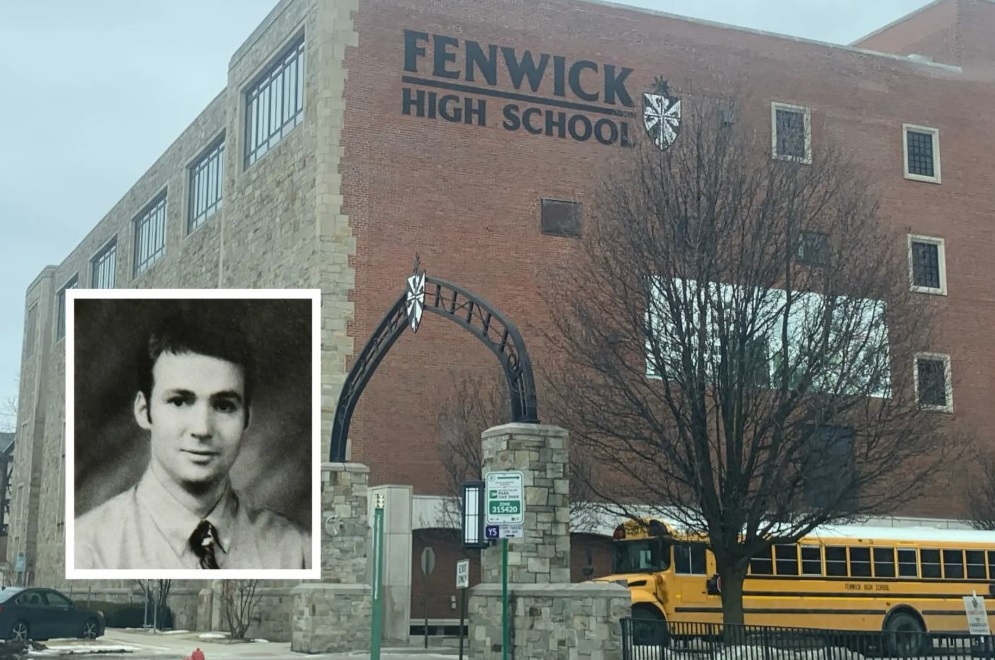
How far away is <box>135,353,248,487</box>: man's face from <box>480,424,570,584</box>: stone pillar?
1448cm

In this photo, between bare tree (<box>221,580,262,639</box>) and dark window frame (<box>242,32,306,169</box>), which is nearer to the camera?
bare tree (<box>221,580,262,639</box>)

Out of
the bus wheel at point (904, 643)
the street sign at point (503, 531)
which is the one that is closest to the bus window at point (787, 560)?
the bus wheel at point (904, 643)

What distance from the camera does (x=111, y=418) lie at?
4121mm

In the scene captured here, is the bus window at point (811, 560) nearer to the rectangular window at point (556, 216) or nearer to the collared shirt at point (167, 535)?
the rectangular window at point (556, 216)

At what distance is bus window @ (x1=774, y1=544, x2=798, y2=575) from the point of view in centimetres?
2714

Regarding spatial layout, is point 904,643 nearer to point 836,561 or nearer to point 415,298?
point 415,298

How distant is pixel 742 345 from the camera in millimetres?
21906

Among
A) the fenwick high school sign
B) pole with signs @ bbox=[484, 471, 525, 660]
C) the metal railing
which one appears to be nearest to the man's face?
pole with signs @ bbox=[484, 471, 525, 660]

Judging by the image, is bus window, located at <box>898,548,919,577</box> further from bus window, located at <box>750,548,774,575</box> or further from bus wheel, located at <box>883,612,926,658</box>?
bus wheel, located at <box>883,612,926,658</box>

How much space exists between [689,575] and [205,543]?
23165mm

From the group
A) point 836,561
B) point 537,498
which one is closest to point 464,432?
point 836,561

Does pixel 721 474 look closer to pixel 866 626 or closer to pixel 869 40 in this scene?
pixel 866 626

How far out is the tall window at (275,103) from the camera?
38.5m

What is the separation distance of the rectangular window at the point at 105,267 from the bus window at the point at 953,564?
43873mm
